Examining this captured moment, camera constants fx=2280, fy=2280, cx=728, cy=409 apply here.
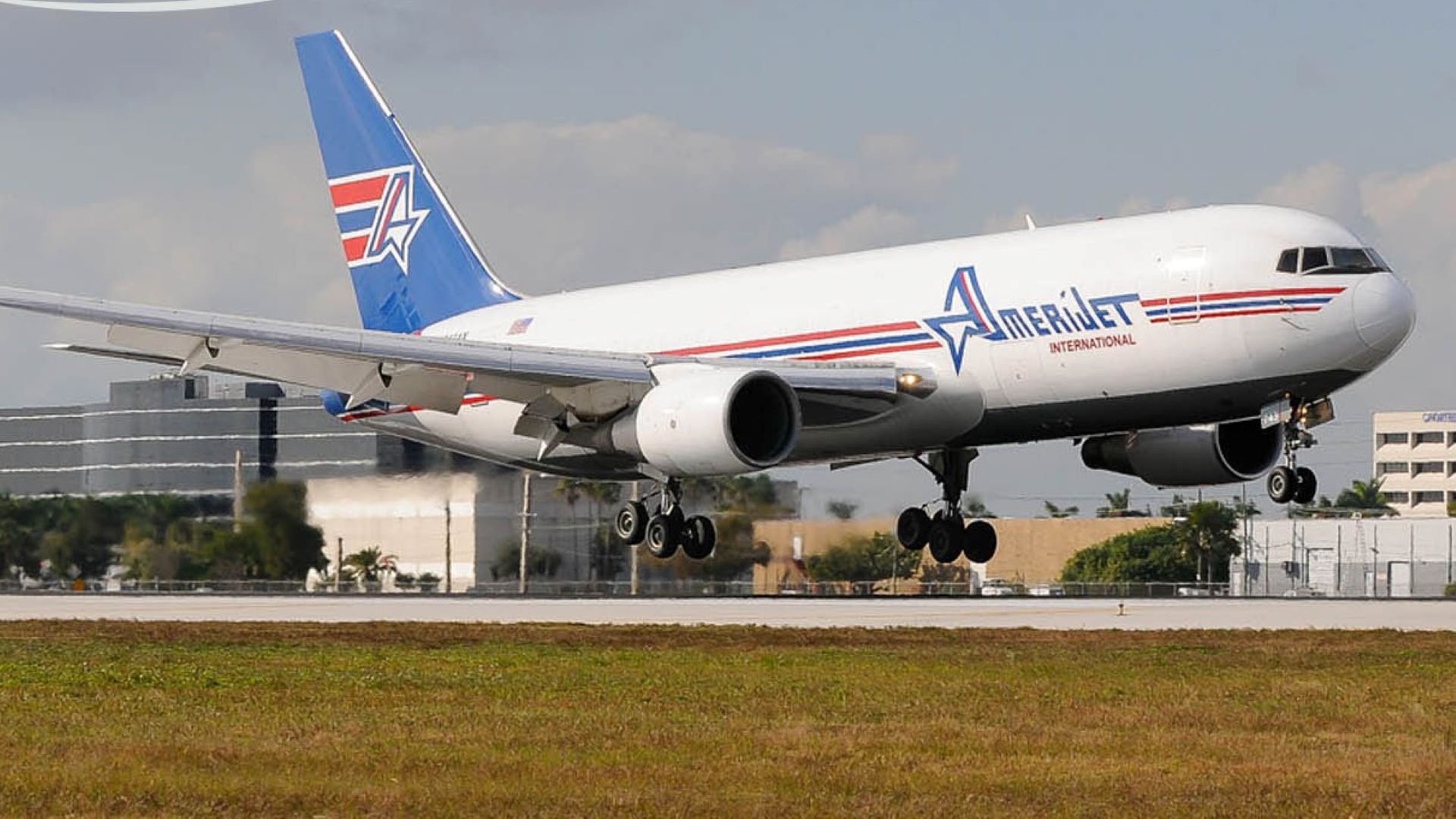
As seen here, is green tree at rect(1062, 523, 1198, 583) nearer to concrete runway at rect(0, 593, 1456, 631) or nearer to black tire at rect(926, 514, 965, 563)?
concrete runway at rect(0, 593, 1456, 631)

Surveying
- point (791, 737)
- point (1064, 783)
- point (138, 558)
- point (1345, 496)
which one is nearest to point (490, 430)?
point (138, 558)

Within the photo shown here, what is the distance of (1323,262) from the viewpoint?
31.8m

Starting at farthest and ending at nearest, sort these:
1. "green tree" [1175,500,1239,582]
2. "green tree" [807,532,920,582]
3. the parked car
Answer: "green tree" [1175,500,1239,582] → the parked car → "green tree" [807,532,920,582]

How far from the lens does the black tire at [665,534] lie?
37312 millimetres

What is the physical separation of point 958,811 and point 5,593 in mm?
42103

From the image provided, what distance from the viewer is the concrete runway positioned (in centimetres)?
3197

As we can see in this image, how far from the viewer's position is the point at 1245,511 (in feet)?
243

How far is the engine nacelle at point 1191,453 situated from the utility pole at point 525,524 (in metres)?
13.0

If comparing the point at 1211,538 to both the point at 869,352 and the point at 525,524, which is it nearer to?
the point at 525,524

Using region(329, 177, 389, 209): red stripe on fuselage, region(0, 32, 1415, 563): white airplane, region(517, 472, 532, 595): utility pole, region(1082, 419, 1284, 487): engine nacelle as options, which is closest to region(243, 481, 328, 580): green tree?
region(517, 472, 532, 595): utility pole

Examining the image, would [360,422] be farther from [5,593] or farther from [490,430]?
[5,593]

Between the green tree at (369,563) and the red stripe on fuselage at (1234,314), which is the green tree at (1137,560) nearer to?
the green tree at (369,563)

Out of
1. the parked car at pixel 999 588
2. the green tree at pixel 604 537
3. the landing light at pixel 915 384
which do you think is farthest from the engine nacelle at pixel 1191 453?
the parked car at pixel 999 588

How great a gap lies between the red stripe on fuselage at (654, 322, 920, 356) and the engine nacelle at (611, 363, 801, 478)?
1.71 m
